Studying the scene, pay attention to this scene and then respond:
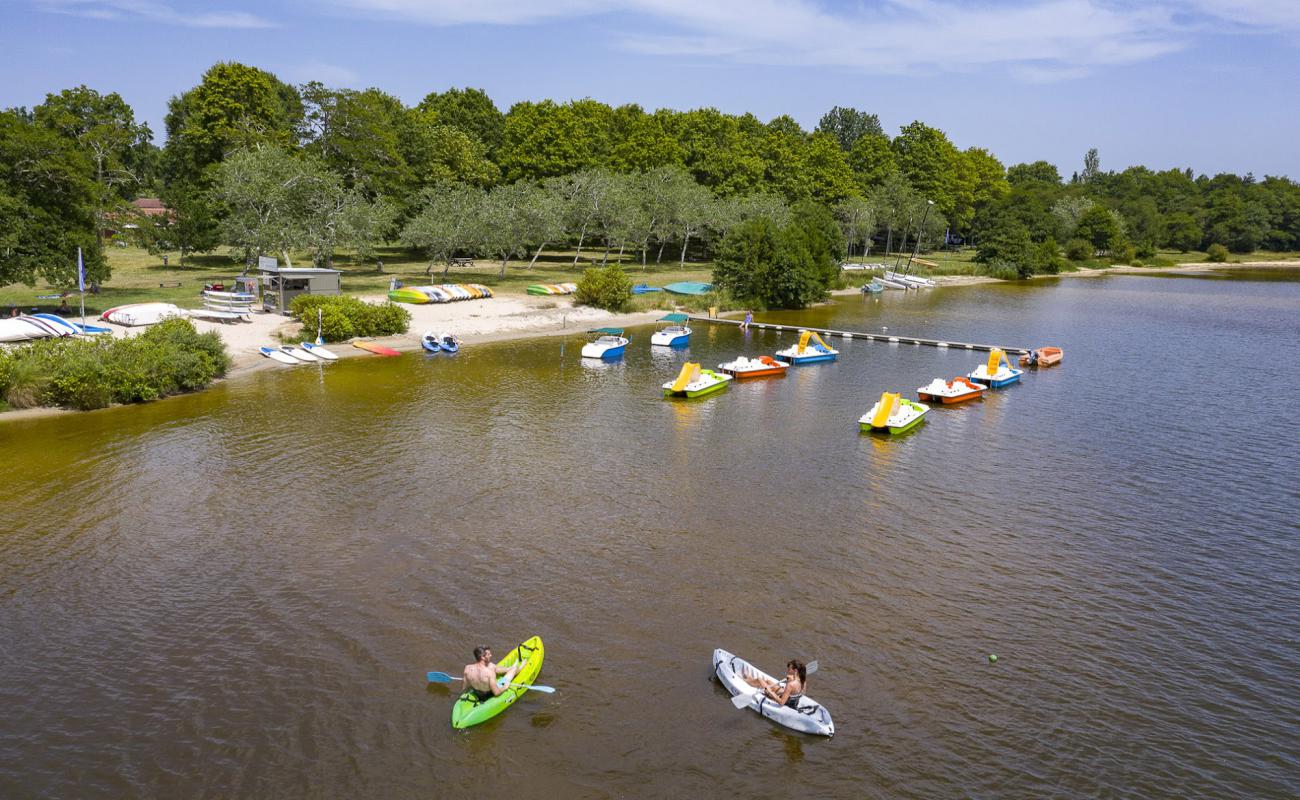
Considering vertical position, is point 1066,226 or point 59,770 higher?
point 1066,226

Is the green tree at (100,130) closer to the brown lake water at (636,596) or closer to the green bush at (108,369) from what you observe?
the green bush at (108,369)

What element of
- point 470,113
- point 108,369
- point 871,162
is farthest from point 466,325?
point 871,162

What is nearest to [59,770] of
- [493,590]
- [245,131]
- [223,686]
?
[223,686]

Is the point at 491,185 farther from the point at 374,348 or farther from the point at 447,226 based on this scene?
the point at 374,348

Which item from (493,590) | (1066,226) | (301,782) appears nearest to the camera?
(301,782)

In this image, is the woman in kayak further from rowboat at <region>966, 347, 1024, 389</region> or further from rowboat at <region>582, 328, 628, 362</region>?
rowboat at <region>582, 328, 628, 362</region>

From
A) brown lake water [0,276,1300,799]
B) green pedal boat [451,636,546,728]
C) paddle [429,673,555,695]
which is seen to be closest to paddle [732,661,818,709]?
brown lake water [0,276,1300,799]

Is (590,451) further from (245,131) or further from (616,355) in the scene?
(245,131)

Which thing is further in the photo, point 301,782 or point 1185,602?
point 1185,602

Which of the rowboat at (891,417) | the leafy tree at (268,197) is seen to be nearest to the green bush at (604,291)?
the leafy tree at (268,197)
